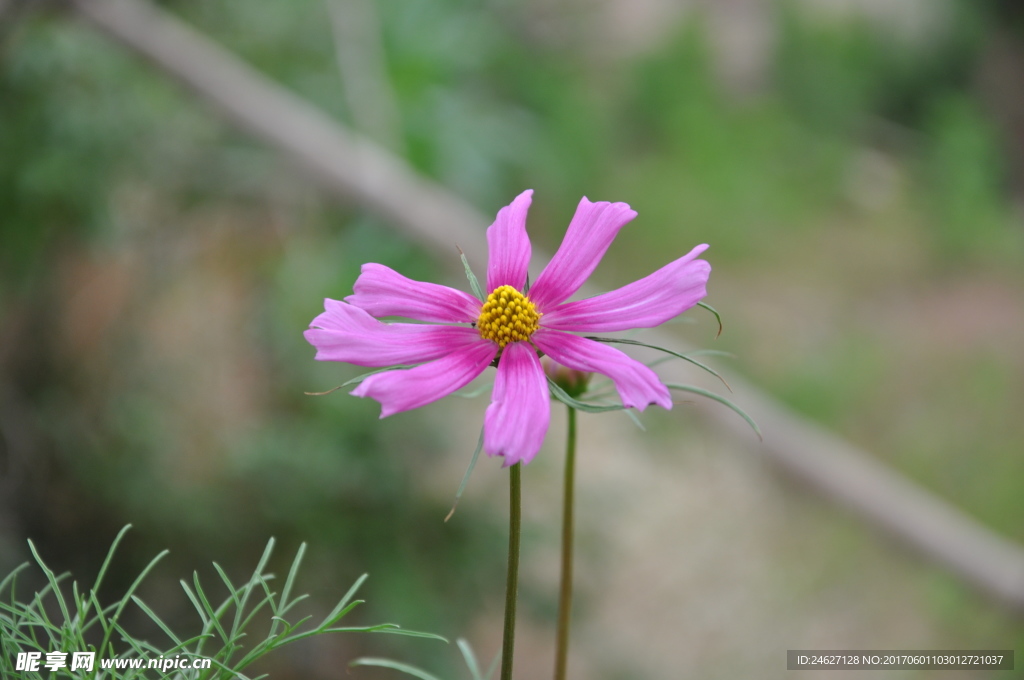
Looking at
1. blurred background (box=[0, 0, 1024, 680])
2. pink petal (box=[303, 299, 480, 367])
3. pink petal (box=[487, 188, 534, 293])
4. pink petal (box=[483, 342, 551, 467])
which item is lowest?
pink petal (box=[483, 342, 551, 467])

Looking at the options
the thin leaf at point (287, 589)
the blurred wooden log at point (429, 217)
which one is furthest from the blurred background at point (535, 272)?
the thin leaf at point (287, 589)

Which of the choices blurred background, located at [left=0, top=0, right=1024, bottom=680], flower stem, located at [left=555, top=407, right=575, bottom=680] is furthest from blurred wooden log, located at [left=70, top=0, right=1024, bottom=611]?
flower stem, located at [left=555, top=407, right=575, bottom=680]

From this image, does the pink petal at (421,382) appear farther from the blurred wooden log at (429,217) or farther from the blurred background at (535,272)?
the blurred wooden log at (429,217)

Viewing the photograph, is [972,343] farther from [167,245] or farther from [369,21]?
[167,245]

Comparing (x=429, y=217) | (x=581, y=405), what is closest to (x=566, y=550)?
(x=581, y=405)

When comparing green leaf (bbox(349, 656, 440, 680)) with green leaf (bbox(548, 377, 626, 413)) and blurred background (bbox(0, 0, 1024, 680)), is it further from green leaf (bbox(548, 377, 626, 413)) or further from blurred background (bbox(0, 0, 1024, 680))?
blurred background (bbox(0, 0, 1024, 680))

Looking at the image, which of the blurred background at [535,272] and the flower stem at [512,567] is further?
the blurred background at [535,272]

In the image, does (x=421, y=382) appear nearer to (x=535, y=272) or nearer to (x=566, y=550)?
(x=566, y=550)

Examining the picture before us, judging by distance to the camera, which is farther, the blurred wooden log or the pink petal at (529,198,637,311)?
the blurred wooden log

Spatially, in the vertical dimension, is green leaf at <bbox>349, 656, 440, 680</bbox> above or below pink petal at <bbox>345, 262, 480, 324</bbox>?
below
